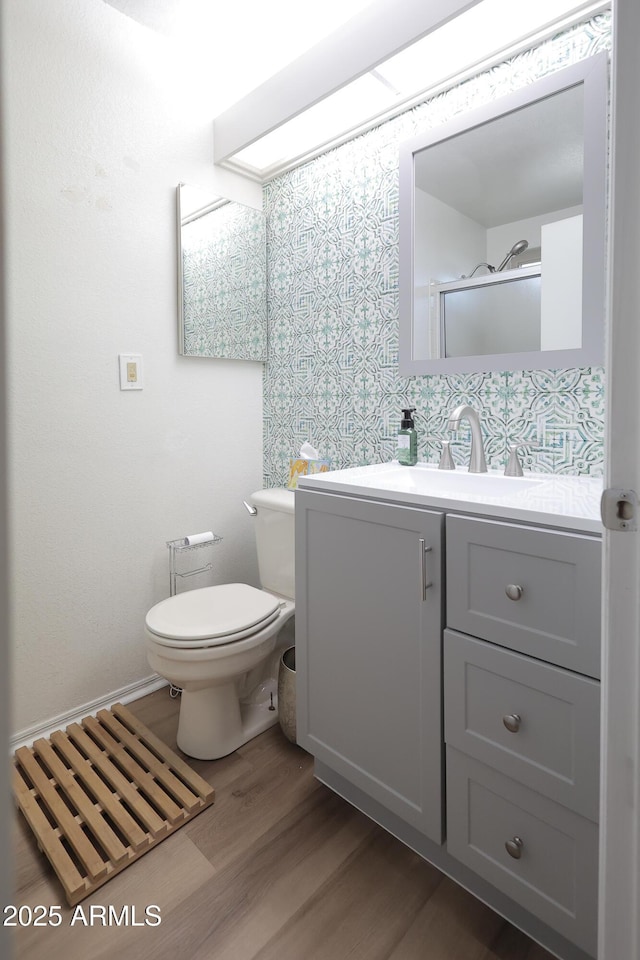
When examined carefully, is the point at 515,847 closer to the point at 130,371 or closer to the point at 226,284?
the point at 130,371

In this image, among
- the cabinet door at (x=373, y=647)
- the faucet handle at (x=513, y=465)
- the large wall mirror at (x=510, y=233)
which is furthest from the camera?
the faucet handle at (x=513, y=465)

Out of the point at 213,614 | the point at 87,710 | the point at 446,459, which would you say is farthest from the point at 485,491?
the point at 87,710

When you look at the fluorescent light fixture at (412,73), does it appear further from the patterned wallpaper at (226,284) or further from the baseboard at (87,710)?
the baseboard at (87,710)

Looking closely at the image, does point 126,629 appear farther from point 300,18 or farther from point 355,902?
point 300,18

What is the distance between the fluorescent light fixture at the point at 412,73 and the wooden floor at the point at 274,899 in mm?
2176

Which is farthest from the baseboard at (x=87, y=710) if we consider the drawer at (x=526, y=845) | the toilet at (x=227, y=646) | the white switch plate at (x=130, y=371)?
the drawer at (x=526, y=845)

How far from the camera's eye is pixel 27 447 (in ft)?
5.58

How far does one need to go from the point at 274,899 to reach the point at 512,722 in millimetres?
698

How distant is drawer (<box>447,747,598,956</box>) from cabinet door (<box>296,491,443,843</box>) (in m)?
0.06

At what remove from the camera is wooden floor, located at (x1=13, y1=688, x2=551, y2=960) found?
3.65 feet

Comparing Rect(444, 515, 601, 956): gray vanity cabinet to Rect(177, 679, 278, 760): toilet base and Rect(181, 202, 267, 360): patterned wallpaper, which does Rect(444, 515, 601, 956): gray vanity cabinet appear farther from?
Rect(181, 202, 267, 360): patterned wallpaper

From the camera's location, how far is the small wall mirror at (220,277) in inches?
81.1

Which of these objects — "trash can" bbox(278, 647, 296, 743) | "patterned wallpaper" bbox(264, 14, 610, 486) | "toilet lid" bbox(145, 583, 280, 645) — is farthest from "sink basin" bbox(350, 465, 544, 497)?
"trash can" bbox(278, 647, 296, 743)

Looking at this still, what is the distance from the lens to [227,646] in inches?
62.3
